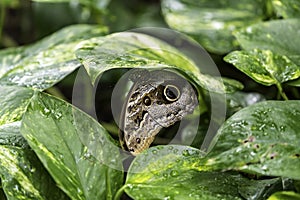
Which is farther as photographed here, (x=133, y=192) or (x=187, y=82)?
(x=187, y=82)

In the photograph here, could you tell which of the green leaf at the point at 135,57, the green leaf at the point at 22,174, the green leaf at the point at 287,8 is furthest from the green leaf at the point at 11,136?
the green leaf at the point at 287,8

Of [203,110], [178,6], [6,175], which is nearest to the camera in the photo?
[6,175]

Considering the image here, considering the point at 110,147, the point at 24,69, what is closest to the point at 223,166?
the point at 110,147

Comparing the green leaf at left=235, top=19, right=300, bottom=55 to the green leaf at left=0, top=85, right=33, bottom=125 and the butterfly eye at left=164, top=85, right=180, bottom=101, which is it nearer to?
the butterfly eye at left=164, top=85, right=180, bottom=101

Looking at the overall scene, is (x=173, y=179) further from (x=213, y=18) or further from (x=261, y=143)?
(x=213, y=18)

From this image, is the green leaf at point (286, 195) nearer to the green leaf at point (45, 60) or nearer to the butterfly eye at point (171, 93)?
the butterfly eye at point (171, 93)

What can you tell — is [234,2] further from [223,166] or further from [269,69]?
[223,166]

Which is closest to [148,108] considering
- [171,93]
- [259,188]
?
[171,93]
